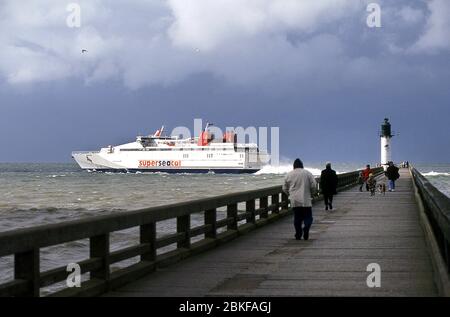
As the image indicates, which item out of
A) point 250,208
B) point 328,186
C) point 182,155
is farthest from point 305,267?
point 182,155

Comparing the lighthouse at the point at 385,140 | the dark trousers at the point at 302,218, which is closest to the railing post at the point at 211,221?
the dark trousers at the point at 302,218

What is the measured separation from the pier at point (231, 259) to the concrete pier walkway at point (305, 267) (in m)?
0.01

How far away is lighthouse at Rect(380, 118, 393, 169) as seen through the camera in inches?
3740

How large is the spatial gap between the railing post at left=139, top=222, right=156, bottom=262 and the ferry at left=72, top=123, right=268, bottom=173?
15941 centimetres

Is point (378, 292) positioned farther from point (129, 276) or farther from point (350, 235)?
point (350, 235)

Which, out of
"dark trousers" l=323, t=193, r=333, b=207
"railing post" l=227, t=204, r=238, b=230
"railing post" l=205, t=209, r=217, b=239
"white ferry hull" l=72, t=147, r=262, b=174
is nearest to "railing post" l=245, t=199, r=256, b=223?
"railing post" l=227, t=204, r=238, b=230

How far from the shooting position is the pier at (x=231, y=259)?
7.91m

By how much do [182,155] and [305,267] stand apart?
163m

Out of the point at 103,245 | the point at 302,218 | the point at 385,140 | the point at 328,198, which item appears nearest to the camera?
the point at 103,245

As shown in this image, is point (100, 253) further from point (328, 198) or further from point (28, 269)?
point (328, 198)

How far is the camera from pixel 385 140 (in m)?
95.3

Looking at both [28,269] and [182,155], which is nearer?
[28,269]

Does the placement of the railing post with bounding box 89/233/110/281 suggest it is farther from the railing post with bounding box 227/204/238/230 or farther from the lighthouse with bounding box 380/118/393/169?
the lighthouse with bounding box 380/118/393/169
